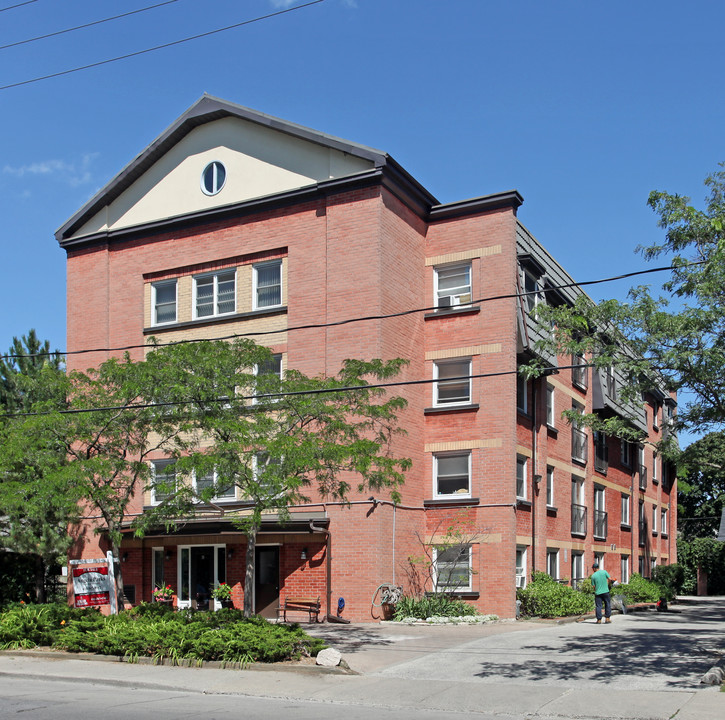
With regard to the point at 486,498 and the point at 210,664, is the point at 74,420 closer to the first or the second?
the point at 210,664

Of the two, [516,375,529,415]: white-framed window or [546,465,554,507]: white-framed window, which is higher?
[516,375,529,415]: white-framed window

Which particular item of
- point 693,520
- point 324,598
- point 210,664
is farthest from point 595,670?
point 693,520

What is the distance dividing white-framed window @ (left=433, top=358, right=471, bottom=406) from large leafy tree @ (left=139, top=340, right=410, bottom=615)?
27.6ft

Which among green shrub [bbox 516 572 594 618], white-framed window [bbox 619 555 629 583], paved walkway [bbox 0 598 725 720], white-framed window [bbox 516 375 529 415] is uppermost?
white-framed window [bbox 516 375 529 415]

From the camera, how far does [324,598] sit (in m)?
25.8

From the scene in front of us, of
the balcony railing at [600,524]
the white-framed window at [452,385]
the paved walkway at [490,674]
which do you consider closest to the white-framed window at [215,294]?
the white-framed window at [452,385]

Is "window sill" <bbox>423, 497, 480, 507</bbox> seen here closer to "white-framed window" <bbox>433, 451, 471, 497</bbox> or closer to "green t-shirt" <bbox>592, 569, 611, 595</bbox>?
→ "white-framed window" <bbox>433, 451, 471, 497</bbox>

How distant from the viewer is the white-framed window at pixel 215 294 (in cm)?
2950

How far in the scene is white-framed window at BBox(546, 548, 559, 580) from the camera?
31.7 m

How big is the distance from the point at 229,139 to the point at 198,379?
13.5m

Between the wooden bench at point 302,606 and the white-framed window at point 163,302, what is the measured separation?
10.2 m

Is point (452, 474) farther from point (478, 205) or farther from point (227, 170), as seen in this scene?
point (227, 170)

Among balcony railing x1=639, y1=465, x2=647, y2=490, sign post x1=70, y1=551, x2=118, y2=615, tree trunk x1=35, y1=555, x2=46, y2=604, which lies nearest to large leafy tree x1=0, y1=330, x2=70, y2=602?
tree trunk x1=35, y1=555, x2=46, y2=604

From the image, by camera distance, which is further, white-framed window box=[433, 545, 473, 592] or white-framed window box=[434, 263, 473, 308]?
white-framed window box=[434, 263, 473, 308]
